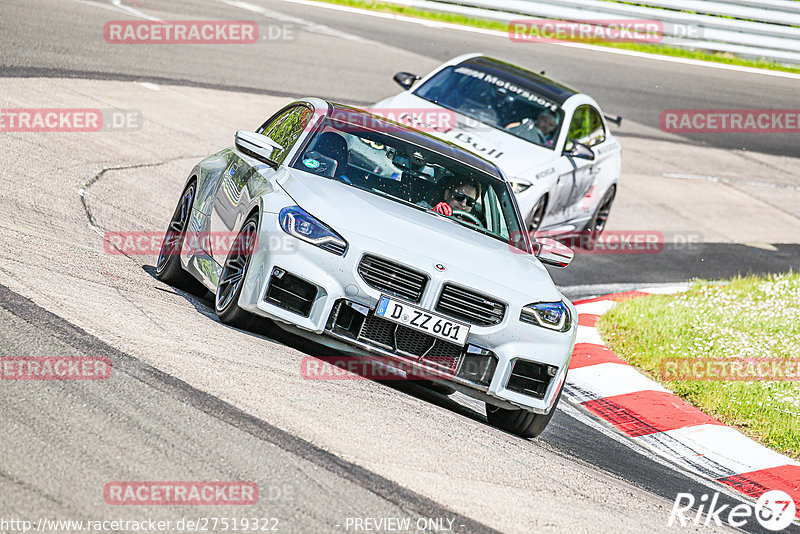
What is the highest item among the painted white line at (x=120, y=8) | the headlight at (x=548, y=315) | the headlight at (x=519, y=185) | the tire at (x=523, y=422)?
the headlight at (x=548, y=315)

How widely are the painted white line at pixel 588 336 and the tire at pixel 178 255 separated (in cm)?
341

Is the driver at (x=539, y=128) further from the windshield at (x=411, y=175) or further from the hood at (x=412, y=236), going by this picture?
the hood at (x=412, y=236)

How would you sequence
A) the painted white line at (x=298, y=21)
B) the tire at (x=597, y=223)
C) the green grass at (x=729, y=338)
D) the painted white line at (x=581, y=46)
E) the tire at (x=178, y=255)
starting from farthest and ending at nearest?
the painted white line at (x=581, y=46), the painted white line at (x=298, y=21), the tire at (x=597, y=223), the green grass at (x=729, y=338), the tire at (x=178, y=255)

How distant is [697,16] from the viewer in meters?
24.9

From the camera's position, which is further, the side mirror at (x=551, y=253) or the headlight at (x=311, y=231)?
the side mirror at (x=551, y=253)

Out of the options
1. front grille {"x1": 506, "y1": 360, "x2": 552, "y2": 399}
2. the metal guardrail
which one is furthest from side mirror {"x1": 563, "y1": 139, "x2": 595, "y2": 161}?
the metal guardrail

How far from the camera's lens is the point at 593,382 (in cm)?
862

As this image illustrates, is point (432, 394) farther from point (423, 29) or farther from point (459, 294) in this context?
Answer: point (423, 29)

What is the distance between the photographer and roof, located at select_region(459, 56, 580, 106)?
499 inches

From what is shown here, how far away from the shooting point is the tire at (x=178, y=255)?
783 centimetres

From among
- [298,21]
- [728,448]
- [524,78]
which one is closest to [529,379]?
[728,448]

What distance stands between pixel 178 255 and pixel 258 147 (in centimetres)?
105

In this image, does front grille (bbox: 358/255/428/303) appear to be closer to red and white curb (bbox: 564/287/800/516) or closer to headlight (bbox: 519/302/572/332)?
headlight (bbox: 519/302/572/332)

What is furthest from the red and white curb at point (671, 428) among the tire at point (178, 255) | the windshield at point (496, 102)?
the windshield at point (496, 102)
